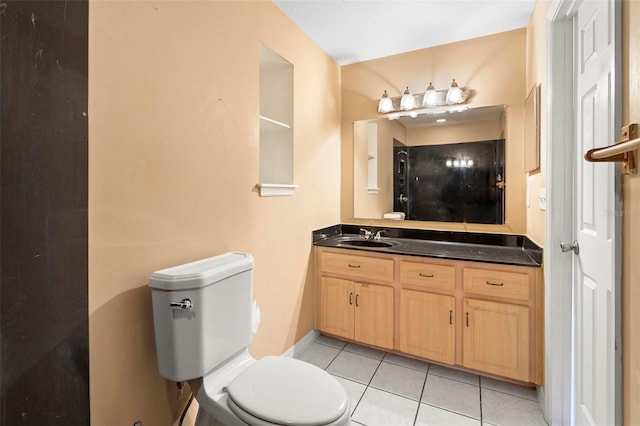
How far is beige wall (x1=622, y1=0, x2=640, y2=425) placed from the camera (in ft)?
2.51

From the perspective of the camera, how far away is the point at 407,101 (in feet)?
8.11

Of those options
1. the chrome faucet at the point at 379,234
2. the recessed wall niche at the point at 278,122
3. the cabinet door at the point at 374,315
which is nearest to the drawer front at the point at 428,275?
the cabinet door at the point at 374,315

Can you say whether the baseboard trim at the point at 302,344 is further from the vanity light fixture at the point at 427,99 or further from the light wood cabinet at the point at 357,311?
the vanity light fixture at the point at 427,99

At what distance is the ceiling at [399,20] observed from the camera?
1.90 metres

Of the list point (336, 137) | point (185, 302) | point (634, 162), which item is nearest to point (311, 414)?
point (185, 302)

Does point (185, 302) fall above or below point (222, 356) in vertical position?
above

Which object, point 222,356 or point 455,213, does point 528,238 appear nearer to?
point 455,213

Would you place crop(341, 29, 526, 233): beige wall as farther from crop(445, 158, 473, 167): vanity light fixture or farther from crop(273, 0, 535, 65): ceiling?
crop(445, 158, 473, 167): vanity light fixture

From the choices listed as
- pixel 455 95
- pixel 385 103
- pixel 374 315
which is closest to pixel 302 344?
pixel 374 315

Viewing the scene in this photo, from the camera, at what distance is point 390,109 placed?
8.46 feet

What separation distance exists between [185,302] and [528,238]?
2168 mm

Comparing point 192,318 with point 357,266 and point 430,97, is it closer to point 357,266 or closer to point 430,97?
point 357,266

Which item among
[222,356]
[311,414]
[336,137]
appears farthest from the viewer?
[336,137]

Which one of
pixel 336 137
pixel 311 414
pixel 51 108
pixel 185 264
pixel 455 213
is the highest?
pixel 336 137
